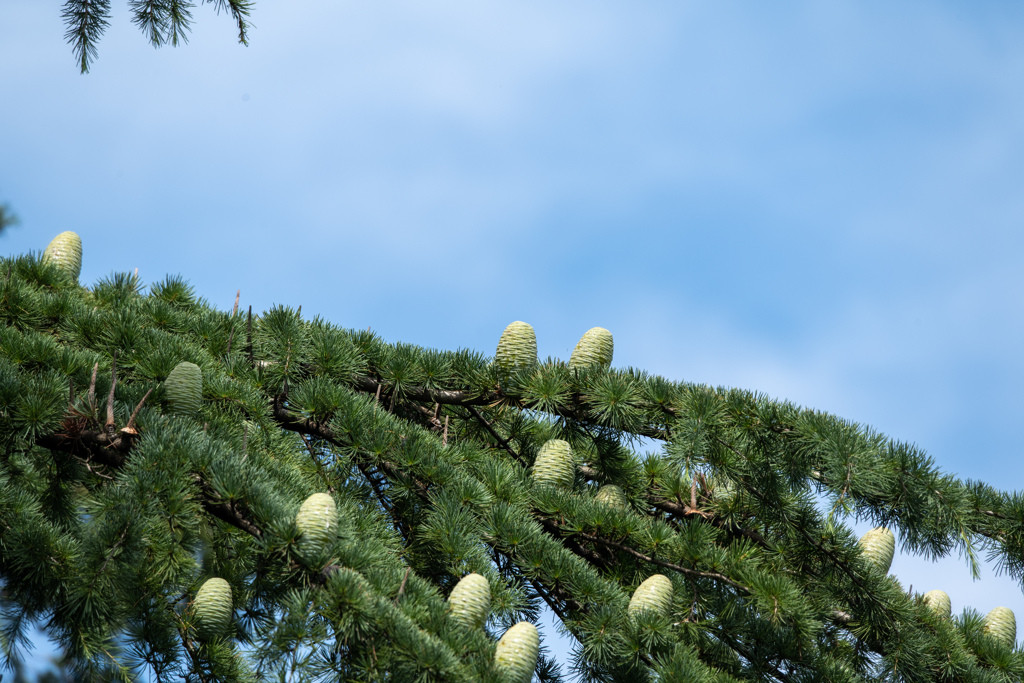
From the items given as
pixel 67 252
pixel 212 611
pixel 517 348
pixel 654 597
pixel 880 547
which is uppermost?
pixel 67 252

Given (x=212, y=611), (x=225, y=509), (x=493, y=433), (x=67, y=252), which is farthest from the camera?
(x=67, y=252)

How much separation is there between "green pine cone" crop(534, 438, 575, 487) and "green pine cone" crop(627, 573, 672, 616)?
2.29 feet

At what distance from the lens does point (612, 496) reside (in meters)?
3.57

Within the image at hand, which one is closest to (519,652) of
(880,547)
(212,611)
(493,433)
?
(212,611)

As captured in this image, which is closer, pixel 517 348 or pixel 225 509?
pixel 225 509

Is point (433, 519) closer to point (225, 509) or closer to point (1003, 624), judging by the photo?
point (225, 509)

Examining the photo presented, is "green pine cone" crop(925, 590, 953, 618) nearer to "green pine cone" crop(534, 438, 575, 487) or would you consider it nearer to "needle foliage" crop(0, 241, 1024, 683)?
"needle foliage" crop(0, 241, 1024, 683)

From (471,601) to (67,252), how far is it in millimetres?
4160

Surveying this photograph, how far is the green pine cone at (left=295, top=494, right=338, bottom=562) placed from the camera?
241 centimetres

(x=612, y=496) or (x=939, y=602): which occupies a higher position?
(x=939, y=602)

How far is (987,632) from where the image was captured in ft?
12.0

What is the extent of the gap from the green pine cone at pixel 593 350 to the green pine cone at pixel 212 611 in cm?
173

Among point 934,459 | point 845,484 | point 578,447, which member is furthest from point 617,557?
point 934,459

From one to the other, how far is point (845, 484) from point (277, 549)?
1884mm
